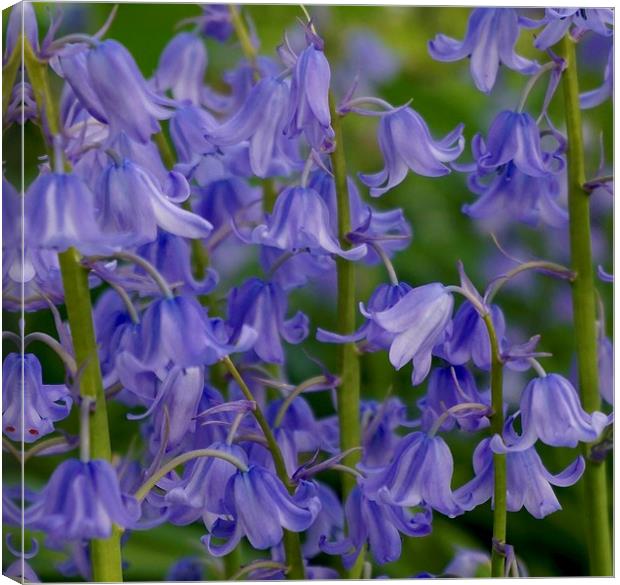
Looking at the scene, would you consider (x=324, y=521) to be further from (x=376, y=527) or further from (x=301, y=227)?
(x=301, y=227)

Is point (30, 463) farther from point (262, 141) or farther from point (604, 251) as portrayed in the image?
point (604, 251)

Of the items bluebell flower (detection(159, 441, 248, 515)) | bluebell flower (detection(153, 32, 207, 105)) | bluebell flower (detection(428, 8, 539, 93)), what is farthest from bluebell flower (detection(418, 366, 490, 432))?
bluebell flower (detection(153, 32, 207, 105))

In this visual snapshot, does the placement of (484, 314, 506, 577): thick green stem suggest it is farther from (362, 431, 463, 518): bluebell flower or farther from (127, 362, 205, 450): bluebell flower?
(127, 362, 205, 450): bluebell flower

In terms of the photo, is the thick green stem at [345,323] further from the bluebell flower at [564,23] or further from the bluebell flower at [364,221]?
the bluebell flower at [564,23]

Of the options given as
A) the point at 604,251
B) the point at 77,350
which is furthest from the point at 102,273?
the point at 604,251

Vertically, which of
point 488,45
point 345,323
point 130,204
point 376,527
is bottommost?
point 376,527

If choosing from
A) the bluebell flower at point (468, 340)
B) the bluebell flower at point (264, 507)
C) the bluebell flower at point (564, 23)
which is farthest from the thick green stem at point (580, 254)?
the bluebell flower at point (264, 507)

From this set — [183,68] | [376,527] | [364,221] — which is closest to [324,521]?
[376,527]
